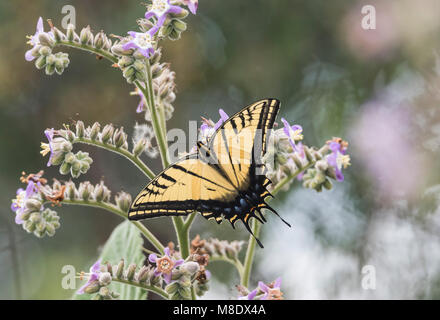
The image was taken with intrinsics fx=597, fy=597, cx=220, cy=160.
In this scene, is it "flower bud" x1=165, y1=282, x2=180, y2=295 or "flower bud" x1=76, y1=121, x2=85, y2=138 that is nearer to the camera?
"flower bud" x1=165, y1=282, x2=180, y2=295

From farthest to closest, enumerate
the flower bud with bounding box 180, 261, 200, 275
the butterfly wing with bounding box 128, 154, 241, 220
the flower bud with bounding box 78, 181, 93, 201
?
the flower bud with bounding box 78, 181, 93, 201 < the butterfly wing with bounding box 128, 154, 241, 220 < the flower bud with bounding box 180, 261, 200, 275

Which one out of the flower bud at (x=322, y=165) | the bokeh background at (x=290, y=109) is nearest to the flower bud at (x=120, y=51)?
the flower bud at (x=322, y=165)

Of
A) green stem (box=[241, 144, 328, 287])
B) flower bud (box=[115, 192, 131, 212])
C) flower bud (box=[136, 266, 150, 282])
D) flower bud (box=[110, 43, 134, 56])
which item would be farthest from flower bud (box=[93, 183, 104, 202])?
green stem (box=[241, 144, 328, 287])

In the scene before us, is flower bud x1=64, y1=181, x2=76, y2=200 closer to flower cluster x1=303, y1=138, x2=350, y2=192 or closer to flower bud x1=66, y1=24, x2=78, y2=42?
flower bud x1=66, y1=24, x2=78, y2=42

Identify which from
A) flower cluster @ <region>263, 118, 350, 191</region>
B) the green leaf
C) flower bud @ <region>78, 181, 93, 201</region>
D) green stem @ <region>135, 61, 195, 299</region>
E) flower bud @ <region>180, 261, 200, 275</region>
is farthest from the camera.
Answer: the green leaf

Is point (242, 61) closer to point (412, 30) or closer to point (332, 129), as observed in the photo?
point (332, 129)

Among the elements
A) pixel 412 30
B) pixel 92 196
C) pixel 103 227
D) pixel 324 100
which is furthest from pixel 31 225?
pixel 412 30

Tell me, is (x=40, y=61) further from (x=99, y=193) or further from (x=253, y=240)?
(x=253, y=240)
